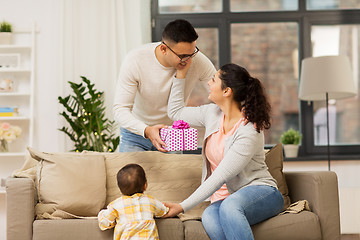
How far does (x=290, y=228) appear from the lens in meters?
2.52

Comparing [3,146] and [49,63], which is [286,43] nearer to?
[49,63]

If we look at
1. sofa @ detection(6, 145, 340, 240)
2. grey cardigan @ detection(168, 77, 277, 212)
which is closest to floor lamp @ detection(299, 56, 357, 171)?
sofa @ detection(6, 145, 340, 240)

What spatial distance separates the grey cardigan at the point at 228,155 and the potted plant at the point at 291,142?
2.07m

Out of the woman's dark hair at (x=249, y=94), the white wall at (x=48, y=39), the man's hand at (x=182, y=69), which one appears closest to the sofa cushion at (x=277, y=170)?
Answer: the woman's dark hair at (x=249, y=94)

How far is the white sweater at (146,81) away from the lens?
278 cm

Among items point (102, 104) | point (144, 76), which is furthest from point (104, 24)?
point (144, 76)

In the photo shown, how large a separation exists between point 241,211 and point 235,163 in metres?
0.22

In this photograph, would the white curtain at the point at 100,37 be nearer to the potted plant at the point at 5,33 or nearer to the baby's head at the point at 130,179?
the potted plant at the point at 5,33

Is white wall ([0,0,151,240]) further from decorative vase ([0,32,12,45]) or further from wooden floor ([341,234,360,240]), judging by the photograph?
wooden floor ([341,234,360,240])

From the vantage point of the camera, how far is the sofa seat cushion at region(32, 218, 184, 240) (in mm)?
2486

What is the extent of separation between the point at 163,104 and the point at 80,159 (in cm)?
56

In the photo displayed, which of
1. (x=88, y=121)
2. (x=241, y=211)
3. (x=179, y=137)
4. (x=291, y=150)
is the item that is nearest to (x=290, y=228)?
(x=241, y=211)

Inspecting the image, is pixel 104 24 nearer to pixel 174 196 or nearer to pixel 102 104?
pixel 102 104

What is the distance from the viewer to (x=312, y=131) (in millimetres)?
4801
